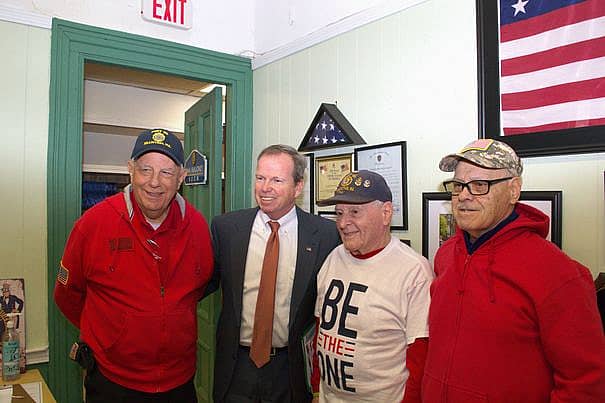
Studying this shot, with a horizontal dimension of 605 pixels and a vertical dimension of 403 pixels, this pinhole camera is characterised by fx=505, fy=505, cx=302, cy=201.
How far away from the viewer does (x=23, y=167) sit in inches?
100

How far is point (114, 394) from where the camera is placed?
1.84 metres

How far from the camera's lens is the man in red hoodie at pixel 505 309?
45.5 inches

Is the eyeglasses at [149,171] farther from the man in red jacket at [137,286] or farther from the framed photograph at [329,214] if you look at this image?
the framed photograph at [329,214]

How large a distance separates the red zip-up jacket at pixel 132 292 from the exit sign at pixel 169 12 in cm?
145

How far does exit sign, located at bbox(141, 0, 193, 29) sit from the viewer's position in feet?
9.61

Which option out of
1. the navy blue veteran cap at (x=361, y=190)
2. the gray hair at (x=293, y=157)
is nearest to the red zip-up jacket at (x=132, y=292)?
Answer: the gray hair at (x=293, y=157)

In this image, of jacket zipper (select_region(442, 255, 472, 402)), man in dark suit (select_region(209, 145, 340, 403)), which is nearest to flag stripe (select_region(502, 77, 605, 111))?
jacket zipper (select_region(442, 255, 472, 402))

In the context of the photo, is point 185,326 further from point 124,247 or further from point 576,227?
point 576,227

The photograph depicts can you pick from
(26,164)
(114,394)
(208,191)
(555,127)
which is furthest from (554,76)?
(26,164)

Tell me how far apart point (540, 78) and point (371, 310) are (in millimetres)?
951

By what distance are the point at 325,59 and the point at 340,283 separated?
136 cm

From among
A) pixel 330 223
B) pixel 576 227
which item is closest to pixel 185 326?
pixel 330 223

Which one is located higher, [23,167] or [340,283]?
[23,167]

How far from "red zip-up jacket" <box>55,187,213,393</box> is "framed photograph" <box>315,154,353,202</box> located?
0.87m
